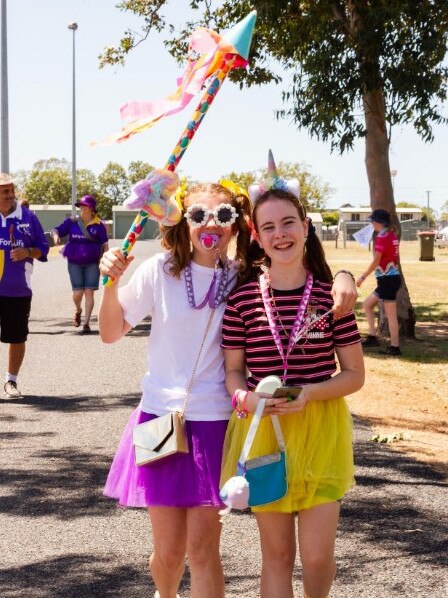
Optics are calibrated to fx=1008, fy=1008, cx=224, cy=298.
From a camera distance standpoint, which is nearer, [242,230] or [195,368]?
[195,368]

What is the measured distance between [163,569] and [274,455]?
627 millimetres

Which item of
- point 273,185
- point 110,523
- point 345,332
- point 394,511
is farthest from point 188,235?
point 394,511

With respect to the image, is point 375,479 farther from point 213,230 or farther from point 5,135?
point 5,135

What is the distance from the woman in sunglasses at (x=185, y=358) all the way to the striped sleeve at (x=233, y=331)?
0.08 m

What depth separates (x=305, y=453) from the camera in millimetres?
3287

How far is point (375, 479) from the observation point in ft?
19.8

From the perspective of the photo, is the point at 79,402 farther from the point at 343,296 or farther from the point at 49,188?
the point at 49,188

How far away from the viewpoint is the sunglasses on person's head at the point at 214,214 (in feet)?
11.4

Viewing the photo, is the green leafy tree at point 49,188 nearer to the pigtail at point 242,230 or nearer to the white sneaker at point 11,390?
the white sneaker at point 11,390

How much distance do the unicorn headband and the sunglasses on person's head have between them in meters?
0.13

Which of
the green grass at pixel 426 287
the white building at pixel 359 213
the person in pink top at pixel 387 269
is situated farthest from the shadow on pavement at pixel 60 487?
the white building at pixel 359 213

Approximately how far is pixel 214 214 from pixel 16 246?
540cm

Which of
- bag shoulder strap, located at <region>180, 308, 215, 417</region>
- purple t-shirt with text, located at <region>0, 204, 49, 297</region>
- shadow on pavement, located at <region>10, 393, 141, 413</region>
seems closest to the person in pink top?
shadow on pavement, located at <region>10, 393, 141, 413</region>

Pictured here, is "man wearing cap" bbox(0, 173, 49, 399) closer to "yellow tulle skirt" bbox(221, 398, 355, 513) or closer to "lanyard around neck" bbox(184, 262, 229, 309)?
"lanyard around neck" bbox(184, 262, 229, 309)
